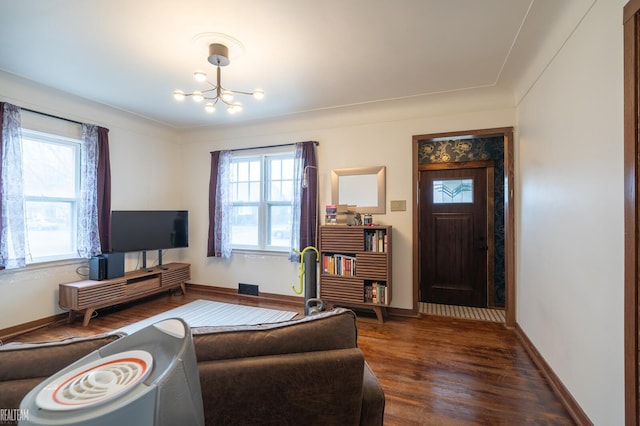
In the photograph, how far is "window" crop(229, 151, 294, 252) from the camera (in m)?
4.14

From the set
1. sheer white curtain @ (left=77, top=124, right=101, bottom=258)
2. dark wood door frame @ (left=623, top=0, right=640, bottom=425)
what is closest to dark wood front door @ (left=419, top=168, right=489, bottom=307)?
dark wood door frame @ (left=623, top=0, right=640, bottom=425)

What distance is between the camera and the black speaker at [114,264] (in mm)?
3357

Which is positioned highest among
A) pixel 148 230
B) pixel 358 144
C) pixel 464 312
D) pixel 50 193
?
pixel 358 144

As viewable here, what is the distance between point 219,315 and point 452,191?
3601 millimetres

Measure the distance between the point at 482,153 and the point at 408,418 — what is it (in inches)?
137

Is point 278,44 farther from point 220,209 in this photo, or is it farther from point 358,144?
point 220,209

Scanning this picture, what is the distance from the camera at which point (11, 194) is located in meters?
2.81

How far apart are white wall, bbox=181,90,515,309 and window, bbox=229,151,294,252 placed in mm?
230

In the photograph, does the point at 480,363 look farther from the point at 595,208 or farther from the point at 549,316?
the point at 595,208

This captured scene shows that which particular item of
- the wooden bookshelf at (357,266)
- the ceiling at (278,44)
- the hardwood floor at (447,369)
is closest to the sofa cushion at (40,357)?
the hardwood floor at (447,369)

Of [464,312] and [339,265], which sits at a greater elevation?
[339,265]

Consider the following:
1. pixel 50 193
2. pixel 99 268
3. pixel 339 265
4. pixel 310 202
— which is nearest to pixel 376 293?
pixel 339 265

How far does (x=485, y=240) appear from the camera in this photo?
3.86 meters

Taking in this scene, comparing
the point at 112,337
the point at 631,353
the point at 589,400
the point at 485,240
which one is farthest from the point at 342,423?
the point at 485,240
